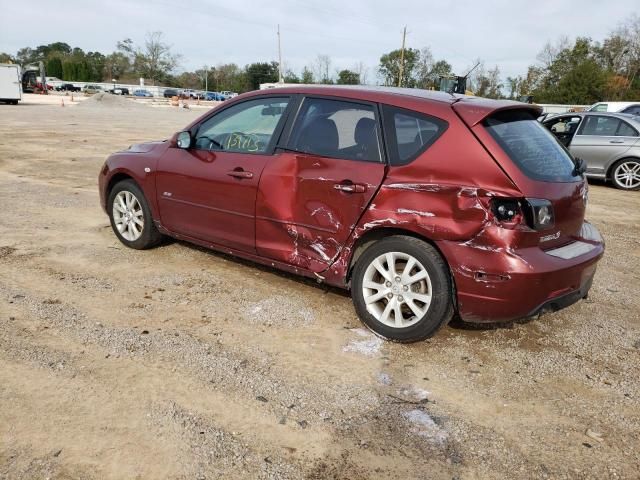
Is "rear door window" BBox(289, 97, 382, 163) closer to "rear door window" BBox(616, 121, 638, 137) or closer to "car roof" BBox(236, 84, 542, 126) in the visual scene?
"car roof" BBox(236, 84, 542, 126)

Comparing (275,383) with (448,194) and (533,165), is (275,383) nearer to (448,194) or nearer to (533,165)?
(448,194)

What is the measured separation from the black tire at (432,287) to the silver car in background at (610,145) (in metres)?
8.39

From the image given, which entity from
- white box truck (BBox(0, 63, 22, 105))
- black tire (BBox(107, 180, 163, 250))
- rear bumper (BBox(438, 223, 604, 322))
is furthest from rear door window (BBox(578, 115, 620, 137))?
white box truck (BBox(0, 63, 22, 105))

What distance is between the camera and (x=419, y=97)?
361 centimetres

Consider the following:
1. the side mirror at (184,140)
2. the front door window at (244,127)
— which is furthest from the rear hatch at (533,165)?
the side mirror at (184,140)

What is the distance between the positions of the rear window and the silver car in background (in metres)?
7.41

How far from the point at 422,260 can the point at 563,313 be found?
65.3 inches

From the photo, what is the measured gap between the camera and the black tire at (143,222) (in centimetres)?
502

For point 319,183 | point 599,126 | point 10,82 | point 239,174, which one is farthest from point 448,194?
point 10,82

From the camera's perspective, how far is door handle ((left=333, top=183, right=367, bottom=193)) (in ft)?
11.5

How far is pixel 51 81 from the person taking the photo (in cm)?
8325

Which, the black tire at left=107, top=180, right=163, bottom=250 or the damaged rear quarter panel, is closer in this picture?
the damaged rear quarter panel

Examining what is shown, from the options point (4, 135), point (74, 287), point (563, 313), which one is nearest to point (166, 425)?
point (74, 287)

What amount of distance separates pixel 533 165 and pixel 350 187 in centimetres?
119
